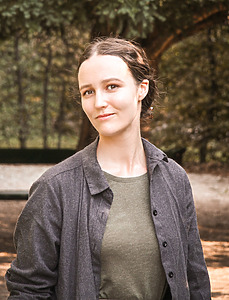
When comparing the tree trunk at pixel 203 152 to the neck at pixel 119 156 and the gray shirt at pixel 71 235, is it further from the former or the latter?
the gray shirt at pixel 71 235

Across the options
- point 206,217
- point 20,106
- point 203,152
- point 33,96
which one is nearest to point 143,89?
point 206,217

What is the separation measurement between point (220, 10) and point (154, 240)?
9341 millimetres

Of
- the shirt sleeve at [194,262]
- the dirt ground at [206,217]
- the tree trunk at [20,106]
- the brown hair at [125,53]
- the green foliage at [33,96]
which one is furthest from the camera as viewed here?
the tree trunk at [20,106]

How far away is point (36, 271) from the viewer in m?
1.89

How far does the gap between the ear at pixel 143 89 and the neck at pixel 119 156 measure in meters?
0.14

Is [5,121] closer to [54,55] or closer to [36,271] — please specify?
[54,55]

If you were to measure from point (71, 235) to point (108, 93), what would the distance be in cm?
44

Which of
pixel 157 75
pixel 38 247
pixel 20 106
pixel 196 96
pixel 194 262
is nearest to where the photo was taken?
pixel 38 247

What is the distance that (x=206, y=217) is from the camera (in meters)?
9.67

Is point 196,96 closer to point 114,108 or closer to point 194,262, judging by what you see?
point 194,262

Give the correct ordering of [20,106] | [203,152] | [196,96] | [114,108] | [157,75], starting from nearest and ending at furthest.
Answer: [114,108], [157,75], [196,96], [203,152], [20,106]

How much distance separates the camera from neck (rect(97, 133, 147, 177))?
2074 millimetres

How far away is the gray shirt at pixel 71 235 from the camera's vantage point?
1.89 metres

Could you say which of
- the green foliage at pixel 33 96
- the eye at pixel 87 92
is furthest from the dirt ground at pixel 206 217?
the green foliage at pixel 33 96
